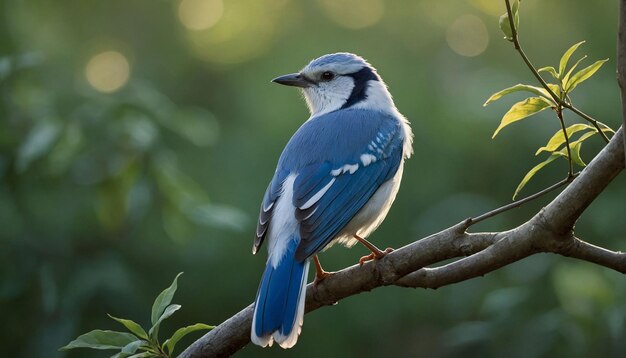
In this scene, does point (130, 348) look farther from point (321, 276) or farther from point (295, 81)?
point (295, 81)

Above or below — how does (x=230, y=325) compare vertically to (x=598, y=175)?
below

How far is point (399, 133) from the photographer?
13.0 feet

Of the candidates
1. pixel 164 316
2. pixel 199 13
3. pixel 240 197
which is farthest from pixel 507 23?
pixel 199 13

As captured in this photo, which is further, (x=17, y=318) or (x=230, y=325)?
(x=17, y=318)

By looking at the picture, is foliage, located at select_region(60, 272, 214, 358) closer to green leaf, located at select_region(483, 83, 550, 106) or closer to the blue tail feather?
the blue tail feather

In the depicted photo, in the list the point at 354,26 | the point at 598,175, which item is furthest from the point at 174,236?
the point at 354,26

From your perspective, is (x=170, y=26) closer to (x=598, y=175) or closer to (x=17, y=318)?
(x=17, y=318)

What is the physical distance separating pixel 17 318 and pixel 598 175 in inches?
110

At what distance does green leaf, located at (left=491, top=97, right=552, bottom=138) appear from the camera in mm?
2281

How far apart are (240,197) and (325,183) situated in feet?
3.47

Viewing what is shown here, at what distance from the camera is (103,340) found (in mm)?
A: 2404

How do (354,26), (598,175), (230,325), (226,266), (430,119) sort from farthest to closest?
1. (354,26)
2. (430,119)
3. (226,266)
4. (230,325)
5. (598,175)

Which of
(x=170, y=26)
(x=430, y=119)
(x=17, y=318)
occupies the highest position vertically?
(x=170, y=26)

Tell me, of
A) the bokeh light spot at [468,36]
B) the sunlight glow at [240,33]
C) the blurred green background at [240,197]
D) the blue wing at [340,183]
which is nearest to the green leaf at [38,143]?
the blurred green background at [240,197]
